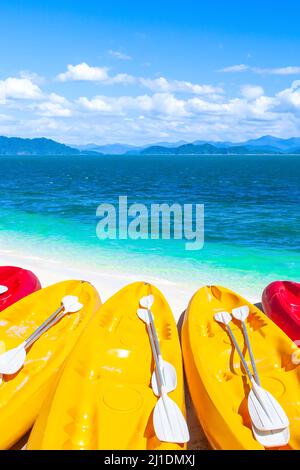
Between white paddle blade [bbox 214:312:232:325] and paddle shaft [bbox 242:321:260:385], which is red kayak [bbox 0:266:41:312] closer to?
white paddle blade [bbox 214:312:232:325]

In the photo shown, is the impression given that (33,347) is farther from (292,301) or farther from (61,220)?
(61,220)

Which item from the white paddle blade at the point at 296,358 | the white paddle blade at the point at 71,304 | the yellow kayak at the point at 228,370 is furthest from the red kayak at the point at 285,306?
the white paddle blade at the point at 71,304

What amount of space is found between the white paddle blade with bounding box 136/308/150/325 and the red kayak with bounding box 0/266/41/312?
1627 mm

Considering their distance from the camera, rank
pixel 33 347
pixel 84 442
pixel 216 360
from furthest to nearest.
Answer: pixel 33 347
pixel 216 360
pixel 84 442

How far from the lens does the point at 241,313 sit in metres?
4.05

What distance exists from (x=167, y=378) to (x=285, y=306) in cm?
203

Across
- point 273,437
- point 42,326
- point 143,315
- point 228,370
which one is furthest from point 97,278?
point 273,437

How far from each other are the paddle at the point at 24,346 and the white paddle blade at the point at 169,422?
133 cm

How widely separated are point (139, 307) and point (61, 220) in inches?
407

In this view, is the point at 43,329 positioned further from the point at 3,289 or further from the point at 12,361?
the point at 3,289

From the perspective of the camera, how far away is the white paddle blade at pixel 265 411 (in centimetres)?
240

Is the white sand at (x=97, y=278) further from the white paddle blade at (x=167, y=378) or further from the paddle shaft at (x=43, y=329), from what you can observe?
the white paddle blade at (x=167, y=378)

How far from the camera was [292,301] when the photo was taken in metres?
4.58
